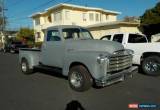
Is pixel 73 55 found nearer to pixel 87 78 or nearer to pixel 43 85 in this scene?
pixel 87 78

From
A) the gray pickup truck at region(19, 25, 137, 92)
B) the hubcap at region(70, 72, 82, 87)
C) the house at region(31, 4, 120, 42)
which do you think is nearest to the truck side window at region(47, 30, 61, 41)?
the gray pickup truck at region(19, 25, 137, 92)

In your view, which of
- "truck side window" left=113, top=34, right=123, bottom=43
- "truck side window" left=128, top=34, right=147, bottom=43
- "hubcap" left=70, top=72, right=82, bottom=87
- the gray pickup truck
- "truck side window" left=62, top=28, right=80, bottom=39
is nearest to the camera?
the gray pickup truck

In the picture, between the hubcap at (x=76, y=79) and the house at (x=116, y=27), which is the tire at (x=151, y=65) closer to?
the hubcap at (x=76, y=79)

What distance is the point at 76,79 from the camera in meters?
7.84

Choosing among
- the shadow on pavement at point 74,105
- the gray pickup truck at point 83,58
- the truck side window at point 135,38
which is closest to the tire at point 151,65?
the truck side window at point 135,38

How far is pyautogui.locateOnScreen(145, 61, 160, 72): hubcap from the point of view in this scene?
10182 millimetres

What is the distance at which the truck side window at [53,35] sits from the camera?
9.16 metres

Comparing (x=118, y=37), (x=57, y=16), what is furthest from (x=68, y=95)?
(x=57, y=16)

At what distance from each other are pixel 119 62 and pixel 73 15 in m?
33.0

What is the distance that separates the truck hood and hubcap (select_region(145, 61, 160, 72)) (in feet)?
9.07

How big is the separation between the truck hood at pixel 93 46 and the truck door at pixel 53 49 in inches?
17.7

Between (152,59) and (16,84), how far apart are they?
5.80m

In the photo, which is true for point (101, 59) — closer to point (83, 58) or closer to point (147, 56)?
point (83, 58)

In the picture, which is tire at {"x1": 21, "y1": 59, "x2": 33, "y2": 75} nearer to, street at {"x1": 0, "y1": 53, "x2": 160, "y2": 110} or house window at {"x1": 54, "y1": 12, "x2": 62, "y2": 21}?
street at {"x1": 0, "y1": 53, "x2": 160, "y2": 110}
